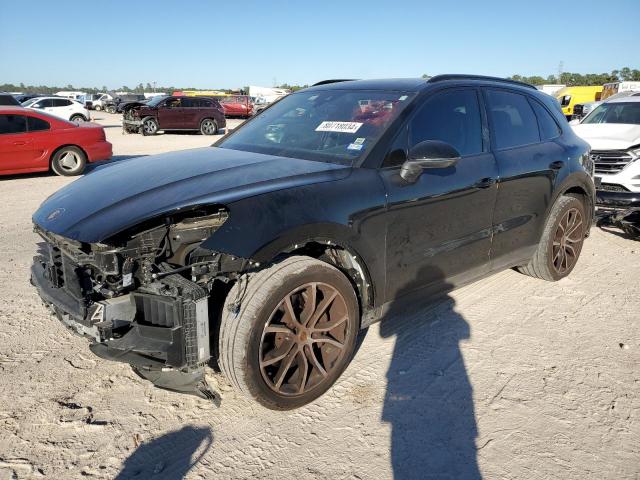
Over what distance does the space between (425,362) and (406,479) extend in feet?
3.59

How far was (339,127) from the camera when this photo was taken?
11.1ft

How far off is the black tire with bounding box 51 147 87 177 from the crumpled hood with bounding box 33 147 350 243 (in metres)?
8.23

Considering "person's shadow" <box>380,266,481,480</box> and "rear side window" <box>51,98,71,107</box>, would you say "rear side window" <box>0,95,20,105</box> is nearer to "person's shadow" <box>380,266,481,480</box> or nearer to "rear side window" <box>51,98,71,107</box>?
"rear side window" <box>51,98,71,107</box>

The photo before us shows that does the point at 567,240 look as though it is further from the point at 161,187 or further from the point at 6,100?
the point at 6,100

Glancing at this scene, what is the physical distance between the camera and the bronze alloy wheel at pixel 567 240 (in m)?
4.68

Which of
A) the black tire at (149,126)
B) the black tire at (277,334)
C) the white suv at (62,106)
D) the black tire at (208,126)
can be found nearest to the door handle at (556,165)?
the black tire at (277,334)

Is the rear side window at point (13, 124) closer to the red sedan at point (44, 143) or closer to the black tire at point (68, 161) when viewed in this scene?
the red sedan at point (44, 143)

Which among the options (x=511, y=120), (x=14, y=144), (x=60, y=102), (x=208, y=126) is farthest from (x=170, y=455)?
(x=60, y=102)

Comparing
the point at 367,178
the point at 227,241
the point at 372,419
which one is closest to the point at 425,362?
the point at 372,419

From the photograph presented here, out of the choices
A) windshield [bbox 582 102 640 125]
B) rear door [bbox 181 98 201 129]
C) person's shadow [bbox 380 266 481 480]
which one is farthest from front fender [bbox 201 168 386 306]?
rear door [bbox 181 98 201 129]

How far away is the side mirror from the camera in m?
2.98

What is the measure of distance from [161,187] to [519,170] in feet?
9.08

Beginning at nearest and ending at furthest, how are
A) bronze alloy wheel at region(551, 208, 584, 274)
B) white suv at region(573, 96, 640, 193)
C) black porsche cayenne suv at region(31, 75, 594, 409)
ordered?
1. black porsche cayenne suv at region(31, 75, 594, 409)
2. bronze alloy wheel at region(551, 208, 584, 274)
3. white suv at region(573, 96, 640, 193)

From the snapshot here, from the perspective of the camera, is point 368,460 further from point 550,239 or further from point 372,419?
point 550,239
